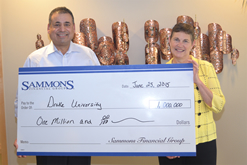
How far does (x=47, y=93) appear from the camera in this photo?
131 cm

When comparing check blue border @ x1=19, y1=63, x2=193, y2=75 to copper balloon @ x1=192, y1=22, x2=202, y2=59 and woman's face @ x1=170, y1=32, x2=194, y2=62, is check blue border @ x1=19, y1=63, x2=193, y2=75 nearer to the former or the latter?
woman's face @ x1=170, y1=32, x2=194, y2=62

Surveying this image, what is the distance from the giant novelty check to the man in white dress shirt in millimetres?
236

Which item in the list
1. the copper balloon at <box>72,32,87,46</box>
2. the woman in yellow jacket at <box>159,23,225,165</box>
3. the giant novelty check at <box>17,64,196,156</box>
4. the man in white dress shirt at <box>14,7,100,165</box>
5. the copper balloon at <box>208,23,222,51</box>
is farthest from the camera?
the copper balloon at <box>208,23,222,51</box>

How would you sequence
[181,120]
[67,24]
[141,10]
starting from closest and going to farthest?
[181,120] < [67,24] < [141,10]

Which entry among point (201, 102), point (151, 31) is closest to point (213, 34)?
point (151, 31)

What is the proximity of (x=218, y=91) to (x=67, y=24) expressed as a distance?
1142mm

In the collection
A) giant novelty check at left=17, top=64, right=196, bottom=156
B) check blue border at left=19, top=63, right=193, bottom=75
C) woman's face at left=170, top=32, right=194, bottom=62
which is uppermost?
woman's face at left=170, top=32, right=194, bottom=62

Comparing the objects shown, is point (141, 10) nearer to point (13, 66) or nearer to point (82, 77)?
point (82, 77)

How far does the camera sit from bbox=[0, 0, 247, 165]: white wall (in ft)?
7.45

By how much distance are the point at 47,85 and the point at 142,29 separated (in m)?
1.32

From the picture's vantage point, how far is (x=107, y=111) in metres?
1.28

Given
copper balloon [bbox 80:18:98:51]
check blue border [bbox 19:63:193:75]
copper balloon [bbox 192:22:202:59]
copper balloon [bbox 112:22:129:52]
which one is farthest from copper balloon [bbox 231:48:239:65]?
copper balloon [bbox 80:18:98:51]

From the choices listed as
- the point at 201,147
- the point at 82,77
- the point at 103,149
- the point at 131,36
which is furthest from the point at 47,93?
the point at 131,36

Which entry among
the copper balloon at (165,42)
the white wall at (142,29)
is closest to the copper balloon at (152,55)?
the copper balloon at (165,42)
